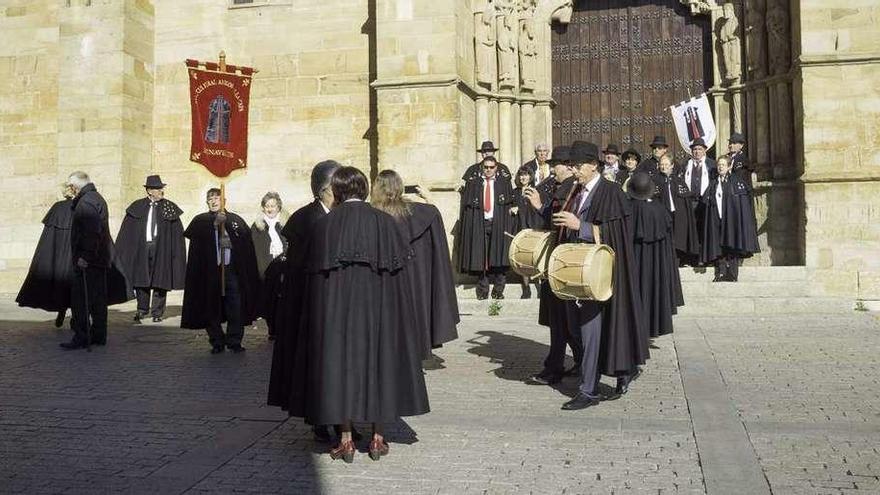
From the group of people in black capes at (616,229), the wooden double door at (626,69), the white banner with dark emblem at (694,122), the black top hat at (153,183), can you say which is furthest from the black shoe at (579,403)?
the wooden double door at (626,69)

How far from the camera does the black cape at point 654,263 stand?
25.4 feet

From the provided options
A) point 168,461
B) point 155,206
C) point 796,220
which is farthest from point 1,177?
point 796,220

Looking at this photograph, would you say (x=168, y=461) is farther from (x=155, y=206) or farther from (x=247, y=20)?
(x=247, y=20)

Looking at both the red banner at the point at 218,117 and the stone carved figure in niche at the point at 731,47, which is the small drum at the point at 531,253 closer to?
the red banner at the point at 218,117

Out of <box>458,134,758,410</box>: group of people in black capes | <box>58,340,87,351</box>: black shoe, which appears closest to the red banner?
<box>58,340,87,351</box>: black shoe

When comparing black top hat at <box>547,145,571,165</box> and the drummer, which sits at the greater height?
black top hat at <box>547,145,571,165</box>

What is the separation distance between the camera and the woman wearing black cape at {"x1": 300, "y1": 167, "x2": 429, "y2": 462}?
4496 millimetres

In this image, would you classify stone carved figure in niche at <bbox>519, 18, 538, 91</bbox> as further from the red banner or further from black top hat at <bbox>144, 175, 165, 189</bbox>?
black top hat at <bbox>144, 175, 165, 189</bbox>

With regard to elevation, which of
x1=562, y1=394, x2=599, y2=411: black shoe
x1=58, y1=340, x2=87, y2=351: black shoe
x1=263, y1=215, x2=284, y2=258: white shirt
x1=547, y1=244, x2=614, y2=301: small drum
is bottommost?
x1=562, y1=394, x2=599, y2=411: black shoe

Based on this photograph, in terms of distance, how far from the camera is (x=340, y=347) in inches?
178

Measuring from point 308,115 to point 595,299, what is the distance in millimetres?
9552

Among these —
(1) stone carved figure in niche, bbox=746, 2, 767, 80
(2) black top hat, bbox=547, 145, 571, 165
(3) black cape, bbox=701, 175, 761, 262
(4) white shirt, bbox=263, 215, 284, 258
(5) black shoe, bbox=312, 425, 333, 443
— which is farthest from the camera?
(1) stone carved figure in niche, bbox=746, 2, 767, 80

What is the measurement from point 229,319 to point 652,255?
14.7 feet

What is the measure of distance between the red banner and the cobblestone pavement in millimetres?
2133
